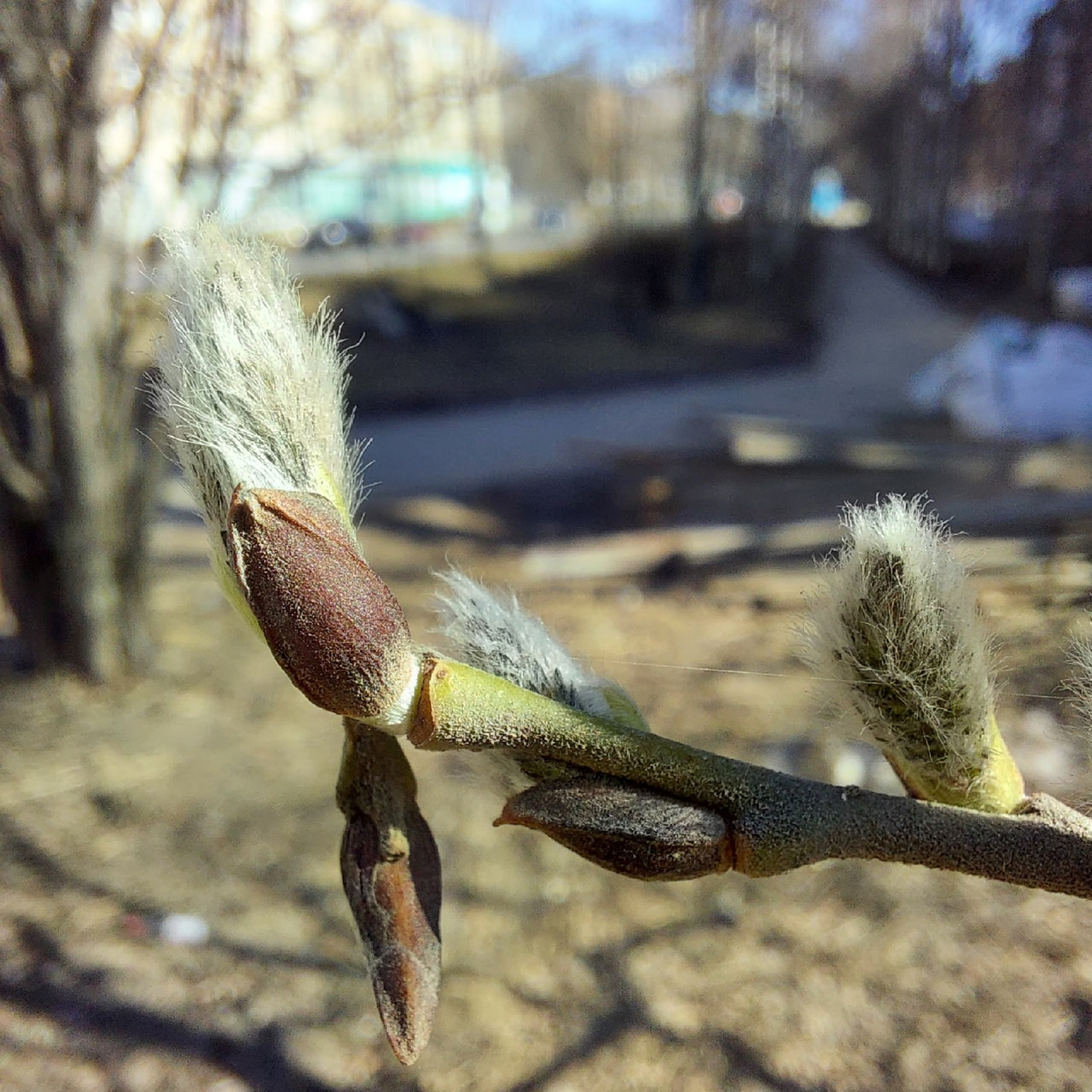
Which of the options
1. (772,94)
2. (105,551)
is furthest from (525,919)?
(772,94)

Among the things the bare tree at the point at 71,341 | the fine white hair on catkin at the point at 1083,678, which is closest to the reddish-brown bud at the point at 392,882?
the fine white hair on catkin at the point at 1083,678

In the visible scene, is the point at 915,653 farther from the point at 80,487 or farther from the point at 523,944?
the point at 80,487

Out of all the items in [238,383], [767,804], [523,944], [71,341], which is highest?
[238,383]

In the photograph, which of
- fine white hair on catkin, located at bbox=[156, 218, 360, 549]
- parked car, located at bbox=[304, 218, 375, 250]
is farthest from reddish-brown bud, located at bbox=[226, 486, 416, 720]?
parked car, located at bbox=[304, 218, 375, 250]

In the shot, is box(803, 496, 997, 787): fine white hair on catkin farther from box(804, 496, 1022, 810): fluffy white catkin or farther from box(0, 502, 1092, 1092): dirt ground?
box(0, 502, 1092, 1092): dirt ground

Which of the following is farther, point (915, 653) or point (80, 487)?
point (80, 487)

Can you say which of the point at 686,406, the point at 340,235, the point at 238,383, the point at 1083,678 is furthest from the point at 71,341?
the point at 340,235

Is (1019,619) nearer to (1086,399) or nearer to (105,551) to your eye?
(105,551)

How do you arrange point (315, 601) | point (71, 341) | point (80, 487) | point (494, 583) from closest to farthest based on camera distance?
point (315, 601)
point (494, 583)
point (71, 341)
point (80, 487)
